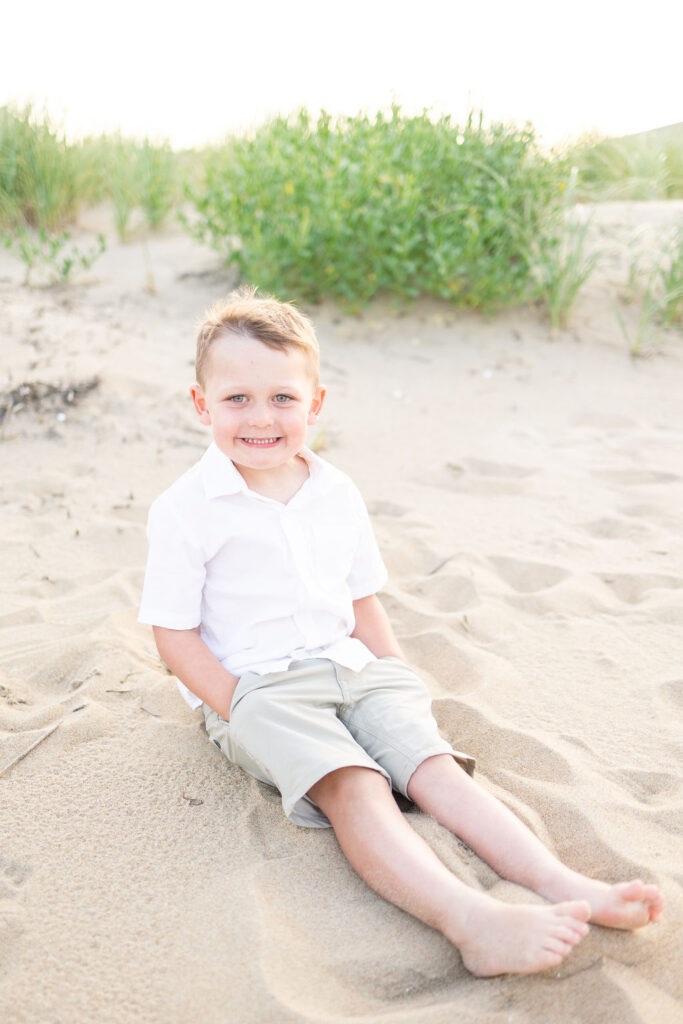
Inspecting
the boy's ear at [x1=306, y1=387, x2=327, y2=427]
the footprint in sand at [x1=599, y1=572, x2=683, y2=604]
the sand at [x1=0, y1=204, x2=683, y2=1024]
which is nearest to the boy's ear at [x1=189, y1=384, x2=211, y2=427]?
the boy's ear at [x1=306, y1=387, x2=327, y2=427]

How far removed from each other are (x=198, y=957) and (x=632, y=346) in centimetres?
472

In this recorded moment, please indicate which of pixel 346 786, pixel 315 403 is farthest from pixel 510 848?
pixel 315 403

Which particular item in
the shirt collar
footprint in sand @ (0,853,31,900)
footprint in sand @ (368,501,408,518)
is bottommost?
footprint in sand @ (0,853,31,900)

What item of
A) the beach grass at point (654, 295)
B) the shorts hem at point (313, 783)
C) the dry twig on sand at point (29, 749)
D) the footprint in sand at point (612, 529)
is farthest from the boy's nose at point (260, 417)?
the beach grass at point (654, 295)

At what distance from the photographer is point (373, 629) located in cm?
221

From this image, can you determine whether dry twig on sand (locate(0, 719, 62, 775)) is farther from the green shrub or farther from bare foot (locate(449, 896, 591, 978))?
the green shrub

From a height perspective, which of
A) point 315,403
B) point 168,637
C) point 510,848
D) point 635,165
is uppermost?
point 635,165

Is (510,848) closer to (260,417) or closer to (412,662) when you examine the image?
(412,662)

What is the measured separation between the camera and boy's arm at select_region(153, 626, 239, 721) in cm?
193

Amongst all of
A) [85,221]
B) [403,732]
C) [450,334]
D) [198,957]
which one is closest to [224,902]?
[198,957]

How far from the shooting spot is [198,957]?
4.97ft

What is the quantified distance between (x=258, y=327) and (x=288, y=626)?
0.68 meters

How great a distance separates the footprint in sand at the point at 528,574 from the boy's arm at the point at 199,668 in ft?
4.30

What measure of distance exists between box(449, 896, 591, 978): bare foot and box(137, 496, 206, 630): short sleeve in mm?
876
